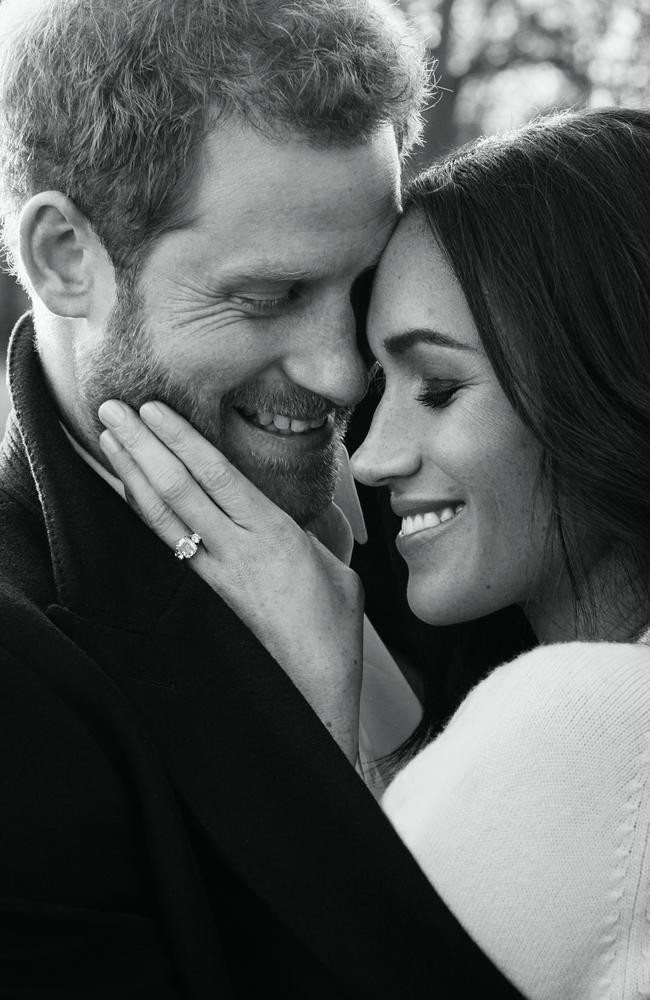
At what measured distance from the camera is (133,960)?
1697 millimetres

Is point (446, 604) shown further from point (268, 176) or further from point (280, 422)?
point (268, 176)

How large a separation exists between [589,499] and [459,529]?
0.88 ft

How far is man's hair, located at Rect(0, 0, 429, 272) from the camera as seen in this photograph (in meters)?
2.14

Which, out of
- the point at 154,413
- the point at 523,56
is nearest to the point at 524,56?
the point at 523,56

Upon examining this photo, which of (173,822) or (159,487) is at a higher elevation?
(159,487)

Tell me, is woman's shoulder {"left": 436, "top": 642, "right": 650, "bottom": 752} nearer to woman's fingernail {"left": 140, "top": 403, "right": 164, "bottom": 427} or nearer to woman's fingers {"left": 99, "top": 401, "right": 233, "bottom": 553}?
woman's fingers {"left": 99, "top": 401, "right": 233, "bottom": 553}

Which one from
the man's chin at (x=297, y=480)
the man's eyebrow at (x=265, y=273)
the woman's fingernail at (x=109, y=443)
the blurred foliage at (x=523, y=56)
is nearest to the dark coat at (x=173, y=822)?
the woman's fingernail at (x=109, y=443)

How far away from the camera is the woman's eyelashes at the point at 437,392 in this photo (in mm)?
2262

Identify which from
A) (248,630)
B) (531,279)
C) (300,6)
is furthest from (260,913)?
(300,6)

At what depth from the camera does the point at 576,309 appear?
2.12 m

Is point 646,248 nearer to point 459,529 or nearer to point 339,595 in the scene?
point 459,529

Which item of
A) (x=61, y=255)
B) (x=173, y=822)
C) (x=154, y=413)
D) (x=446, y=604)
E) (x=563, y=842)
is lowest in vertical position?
(x=563, y=842)

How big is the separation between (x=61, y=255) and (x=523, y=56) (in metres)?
8.74

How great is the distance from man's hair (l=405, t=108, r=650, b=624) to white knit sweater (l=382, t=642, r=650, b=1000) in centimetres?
47
